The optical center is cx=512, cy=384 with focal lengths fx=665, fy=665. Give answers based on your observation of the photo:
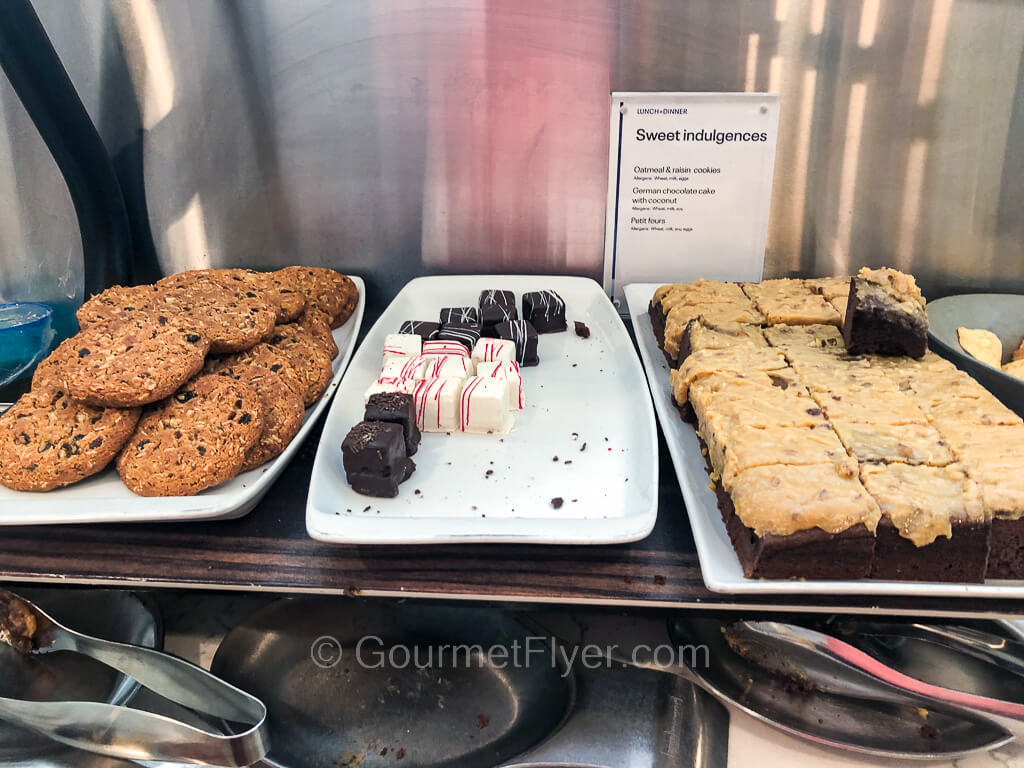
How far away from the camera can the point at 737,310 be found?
1433 mm

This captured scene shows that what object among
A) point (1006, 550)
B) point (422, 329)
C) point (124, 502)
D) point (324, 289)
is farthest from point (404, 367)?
point (1006, 550)

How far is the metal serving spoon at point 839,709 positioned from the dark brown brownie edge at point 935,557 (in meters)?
0.28

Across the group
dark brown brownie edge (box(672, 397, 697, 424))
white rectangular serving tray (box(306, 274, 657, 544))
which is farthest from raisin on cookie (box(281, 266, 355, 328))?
dark brown brownie edge (box(672, 397, 697, 424))

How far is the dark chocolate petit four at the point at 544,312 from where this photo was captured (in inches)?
63.1

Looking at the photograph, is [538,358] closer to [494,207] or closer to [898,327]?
[494,207]

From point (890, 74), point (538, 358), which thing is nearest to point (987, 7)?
point (890, 74)

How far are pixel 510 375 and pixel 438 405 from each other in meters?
0.17

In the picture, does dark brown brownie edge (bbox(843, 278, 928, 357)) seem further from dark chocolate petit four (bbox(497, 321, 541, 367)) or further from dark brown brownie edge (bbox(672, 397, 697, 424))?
dark chocolate petit four (bbox(497, 321, 541, 367))

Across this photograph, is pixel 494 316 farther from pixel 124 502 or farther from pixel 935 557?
pixel 935 557

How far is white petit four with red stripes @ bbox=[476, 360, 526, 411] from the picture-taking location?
52.8 inches

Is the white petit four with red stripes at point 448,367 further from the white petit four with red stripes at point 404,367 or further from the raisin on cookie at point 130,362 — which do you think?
the raisin on cookie at point 130,362

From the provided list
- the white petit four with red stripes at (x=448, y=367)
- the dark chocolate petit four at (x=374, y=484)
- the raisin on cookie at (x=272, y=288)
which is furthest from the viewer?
the raisin on cookie at (x=272, y=288)

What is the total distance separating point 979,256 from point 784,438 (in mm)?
1073

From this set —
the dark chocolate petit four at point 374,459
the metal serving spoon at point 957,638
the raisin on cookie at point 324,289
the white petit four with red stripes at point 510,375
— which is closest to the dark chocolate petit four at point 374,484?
the dark chocolate petit four at point 374,459
